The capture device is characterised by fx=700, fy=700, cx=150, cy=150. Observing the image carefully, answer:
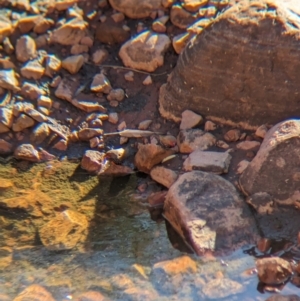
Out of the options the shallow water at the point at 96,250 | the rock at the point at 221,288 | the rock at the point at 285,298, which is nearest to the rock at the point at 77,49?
the shallow water at the point at 96,250

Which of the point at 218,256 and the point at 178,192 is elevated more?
the point at 178,192

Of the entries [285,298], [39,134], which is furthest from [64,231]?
[285,298]

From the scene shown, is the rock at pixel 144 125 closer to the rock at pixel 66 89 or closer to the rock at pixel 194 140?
the rock at pixel 194 140

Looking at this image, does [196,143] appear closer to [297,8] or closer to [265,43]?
[265,43]

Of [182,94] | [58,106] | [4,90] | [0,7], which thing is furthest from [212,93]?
[0,7]

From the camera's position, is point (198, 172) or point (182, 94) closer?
point (198, 172)

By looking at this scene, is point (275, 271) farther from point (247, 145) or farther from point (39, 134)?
point (39, 134)
